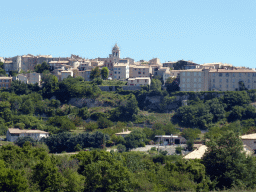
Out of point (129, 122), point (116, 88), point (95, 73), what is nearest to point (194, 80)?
point (116, 88)

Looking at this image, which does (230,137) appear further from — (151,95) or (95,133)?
(151,95)

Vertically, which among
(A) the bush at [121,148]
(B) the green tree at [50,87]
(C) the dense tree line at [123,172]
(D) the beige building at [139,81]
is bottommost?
(A) the bush at [121,148]

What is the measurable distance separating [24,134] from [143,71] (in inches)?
1101

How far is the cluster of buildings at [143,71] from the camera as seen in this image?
80.2 meters

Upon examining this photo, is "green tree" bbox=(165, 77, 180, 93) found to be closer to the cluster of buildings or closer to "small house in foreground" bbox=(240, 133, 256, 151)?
the cluster of buildings

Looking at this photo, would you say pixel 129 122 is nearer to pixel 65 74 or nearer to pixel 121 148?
pixel 121 148

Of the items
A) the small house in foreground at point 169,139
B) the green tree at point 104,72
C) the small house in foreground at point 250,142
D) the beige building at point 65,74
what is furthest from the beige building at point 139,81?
the small house in foreground at point 250,142

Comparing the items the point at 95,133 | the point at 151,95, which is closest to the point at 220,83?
the point at 151,95

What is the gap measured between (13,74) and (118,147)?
37.3 metres

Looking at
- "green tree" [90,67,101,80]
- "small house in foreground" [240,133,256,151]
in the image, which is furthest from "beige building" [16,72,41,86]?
"small house in foreground" [240,133,256,151]

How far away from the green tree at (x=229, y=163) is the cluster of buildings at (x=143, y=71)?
112 feet

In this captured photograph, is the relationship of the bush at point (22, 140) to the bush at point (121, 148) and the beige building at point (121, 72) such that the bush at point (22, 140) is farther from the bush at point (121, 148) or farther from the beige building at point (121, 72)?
the beige building at point (121, 72)

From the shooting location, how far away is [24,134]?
68062 millimetres

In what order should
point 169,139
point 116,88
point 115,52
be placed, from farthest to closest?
point 115,52
point 116,88
point 169,139
